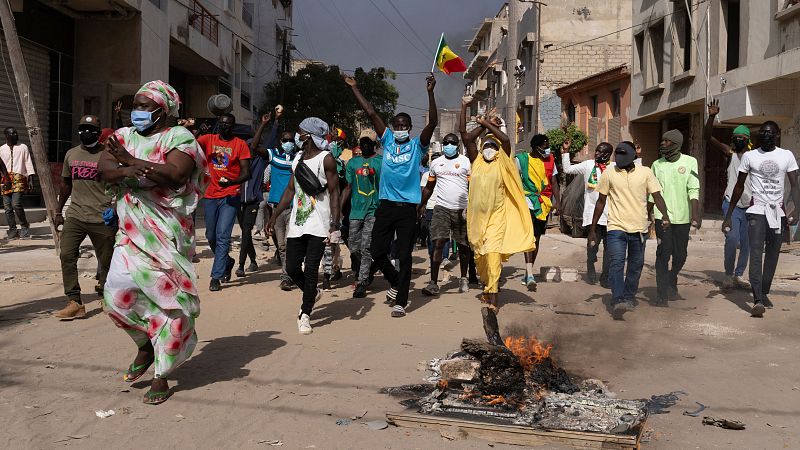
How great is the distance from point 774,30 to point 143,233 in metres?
16.1

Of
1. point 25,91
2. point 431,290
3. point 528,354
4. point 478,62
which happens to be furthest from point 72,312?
point 478,62

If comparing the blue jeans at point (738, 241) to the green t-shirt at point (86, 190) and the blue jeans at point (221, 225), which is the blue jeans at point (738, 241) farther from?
the green t-shirt at point (86, 190)

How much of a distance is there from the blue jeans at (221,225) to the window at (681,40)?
17389 millimetres

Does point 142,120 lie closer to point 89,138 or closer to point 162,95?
point 162,95

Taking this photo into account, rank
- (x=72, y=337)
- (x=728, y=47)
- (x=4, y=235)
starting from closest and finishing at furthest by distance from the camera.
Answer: (x=72, y=337) → (x=4, y=235) → (x=728, y=47)

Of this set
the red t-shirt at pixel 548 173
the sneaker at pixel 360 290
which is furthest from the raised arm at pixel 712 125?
the sneaker at pixel 360 290

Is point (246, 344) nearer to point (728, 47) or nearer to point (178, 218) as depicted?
point (178, 218)

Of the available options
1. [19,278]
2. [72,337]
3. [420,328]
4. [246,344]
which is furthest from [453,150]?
[19,278]

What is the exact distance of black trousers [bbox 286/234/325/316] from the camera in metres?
6.94

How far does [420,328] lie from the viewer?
7309mm

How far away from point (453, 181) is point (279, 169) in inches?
85.2

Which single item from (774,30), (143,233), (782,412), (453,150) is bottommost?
(782,412)

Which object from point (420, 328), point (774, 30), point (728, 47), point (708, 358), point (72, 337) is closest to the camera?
point (708, 358)

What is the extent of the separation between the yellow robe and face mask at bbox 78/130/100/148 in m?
3.45
